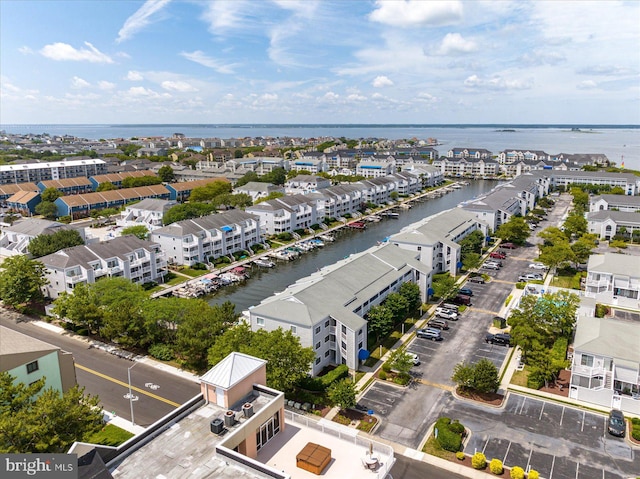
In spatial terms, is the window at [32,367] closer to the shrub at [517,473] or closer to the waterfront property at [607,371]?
the shrub at [517,473]

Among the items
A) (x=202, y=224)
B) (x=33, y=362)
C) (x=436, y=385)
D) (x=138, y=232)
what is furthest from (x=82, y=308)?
(x=138, y=232)

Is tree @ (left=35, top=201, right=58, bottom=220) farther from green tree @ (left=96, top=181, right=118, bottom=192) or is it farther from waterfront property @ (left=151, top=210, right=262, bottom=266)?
waterfront property @ (left=151, top=210, right=262, bottom=266)

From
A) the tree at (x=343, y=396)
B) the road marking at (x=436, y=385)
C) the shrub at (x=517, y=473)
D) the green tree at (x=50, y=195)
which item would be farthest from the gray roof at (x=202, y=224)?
the green tree at (x=50, y=195)

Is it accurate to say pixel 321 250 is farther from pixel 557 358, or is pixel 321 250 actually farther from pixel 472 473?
pixel 472 473

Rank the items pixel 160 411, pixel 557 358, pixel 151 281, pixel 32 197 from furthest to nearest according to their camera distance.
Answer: pixel 32 197 → pixel 151 281 → pixel 557 358 → pixel 160 411

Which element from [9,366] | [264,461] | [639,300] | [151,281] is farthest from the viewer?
[151,281]

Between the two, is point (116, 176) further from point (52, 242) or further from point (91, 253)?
point (91, 253)

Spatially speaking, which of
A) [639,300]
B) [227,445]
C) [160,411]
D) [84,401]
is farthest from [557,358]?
[84,401]
